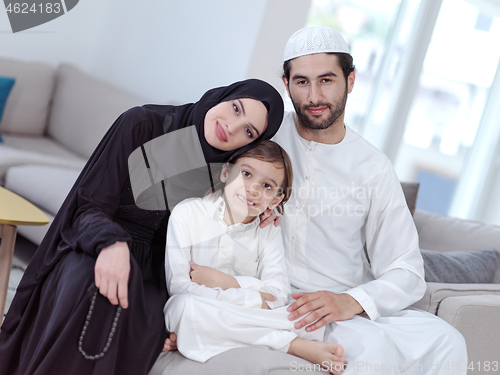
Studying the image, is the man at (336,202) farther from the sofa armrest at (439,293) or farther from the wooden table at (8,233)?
the wooden table at (8,233)

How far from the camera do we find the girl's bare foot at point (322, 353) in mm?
1337

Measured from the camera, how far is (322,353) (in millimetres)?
1344

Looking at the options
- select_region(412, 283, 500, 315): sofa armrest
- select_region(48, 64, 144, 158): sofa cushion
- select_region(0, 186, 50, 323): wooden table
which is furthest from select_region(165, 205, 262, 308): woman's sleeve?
select_region(48, 64, 144, 158): sofa cushion

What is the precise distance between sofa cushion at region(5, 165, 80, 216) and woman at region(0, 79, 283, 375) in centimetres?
100

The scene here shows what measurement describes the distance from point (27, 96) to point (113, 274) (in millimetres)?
2335

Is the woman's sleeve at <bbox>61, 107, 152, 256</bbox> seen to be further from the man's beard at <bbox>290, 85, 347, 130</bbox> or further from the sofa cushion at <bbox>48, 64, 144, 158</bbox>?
the sofa cushion at <bbox>48, 64, 144, 158</bbox>

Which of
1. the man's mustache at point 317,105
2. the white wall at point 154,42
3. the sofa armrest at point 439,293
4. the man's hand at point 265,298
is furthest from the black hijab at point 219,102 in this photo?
the white wall at point 154,42

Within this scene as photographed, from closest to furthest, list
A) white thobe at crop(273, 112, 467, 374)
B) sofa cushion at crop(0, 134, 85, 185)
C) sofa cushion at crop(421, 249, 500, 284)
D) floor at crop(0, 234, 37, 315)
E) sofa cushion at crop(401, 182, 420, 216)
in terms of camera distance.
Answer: white thobe at crop(273, 112, 467, 374) < sofa cushion at crop(421, 249, 500, 284) < floor at crop(0, 234, 37, 315) < sofa cushion at crop(401, 182, 420, 216) < sofa cushion at crop(0, 134, 85, 185)

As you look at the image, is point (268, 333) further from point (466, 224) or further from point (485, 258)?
point (466, 224)

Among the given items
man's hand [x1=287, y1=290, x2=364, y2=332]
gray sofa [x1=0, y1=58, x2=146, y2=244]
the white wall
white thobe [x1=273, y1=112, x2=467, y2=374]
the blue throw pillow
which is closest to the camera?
man's hand [x1=287, y1=290, x2=364, y2=332]

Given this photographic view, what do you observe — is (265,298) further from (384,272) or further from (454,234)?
(454,234)

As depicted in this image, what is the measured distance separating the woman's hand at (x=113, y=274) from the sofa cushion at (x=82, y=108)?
1.87 meters

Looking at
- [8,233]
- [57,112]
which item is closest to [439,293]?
[8,233]

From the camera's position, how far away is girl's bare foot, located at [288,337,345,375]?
1337 mm
